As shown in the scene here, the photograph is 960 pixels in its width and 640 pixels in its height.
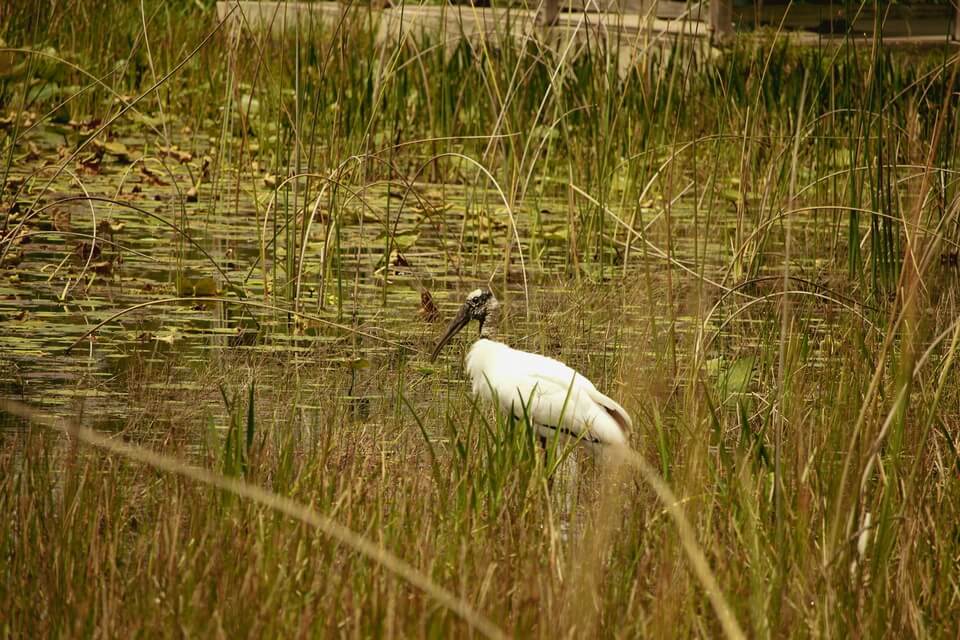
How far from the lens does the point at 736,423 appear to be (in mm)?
3814

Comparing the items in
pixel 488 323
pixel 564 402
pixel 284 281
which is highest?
pixel 564 402

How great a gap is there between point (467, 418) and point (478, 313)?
0.58 metres

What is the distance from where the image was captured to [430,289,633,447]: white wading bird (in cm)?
333

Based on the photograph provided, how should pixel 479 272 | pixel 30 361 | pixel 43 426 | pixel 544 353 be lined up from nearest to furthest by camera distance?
pixel 43 426
pixel 30 361
pixel 544 353
pixel 479 272

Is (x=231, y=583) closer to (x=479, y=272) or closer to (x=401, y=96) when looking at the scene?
(x=479, y=272)

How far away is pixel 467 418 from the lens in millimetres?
3842

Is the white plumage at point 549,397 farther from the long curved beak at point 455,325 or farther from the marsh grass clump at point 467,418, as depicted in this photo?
the long curved beak at point 455,325

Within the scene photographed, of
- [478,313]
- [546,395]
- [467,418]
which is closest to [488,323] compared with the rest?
[478,313]

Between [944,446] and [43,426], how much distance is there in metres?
2.05

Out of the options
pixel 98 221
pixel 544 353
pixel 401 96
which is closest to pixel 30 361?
pixel 544 353

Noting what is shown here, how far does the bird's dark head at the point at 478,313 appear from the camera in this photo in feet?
14.2

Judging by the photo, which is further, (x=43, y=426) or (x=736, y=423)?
(x=736, y=423)

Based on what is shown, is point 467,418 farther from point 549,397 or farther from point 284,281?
point 284,281

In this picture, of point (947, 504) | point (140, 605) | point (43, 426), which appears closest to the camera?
point (140, 605)
